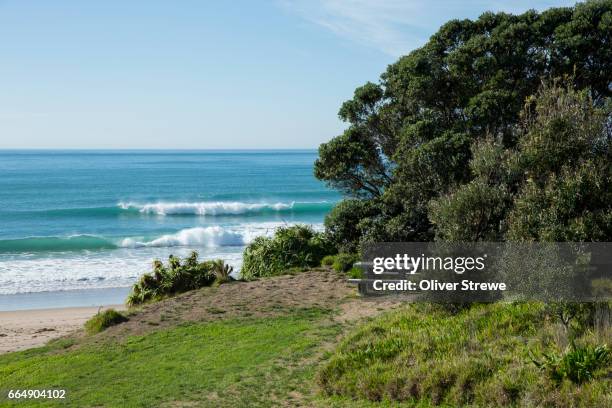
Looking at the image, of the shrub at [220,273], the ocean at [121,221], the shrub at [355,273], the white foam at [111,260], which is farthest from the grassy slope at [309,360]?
the white foam at [111,260]

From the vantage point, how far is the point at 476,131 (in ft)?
57.8

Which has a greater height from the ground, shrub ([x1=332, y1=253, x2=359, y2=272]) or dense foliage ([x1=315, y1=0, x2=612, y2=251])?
dense foliage ([x1=315, y1=0, x2=612, y2=251])

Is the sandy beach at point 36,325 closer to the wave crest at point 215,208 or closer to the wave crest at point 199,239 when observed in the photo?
the wave crest at point 199,239

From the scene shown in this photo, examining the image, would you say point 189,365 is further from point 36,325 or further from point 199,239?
point 199,239

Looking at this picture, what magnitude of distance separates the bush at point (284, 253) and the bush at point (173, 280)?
6.59ft

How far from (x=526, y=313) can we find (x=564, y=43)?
8.81 meters

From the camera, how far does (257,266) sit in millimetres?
22375

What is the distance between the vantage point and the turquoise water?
3209cm

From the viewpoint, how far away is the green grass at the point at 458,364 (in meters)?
9.35

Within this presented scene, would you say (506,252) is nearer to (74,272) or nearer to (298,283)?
(298,283)

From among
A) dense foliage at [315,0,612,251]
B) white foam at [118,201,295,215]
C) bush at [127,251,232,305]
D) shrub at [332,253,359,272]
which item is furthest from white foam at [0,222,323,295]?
dense foliage at [315,0,612,251]

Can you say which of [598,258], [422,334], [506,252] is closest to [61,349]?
[422,334]

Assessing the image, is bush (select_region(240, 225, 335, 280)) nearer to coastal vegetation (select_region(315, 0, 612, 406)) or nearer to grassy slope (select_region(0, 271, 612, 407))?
coastal vegetation (select_region(315, 0, 612, 406))

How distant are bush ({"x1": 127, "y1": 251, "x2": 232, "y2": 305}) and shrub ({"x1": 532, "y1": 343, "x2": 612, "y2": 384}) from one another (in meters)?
11.7
